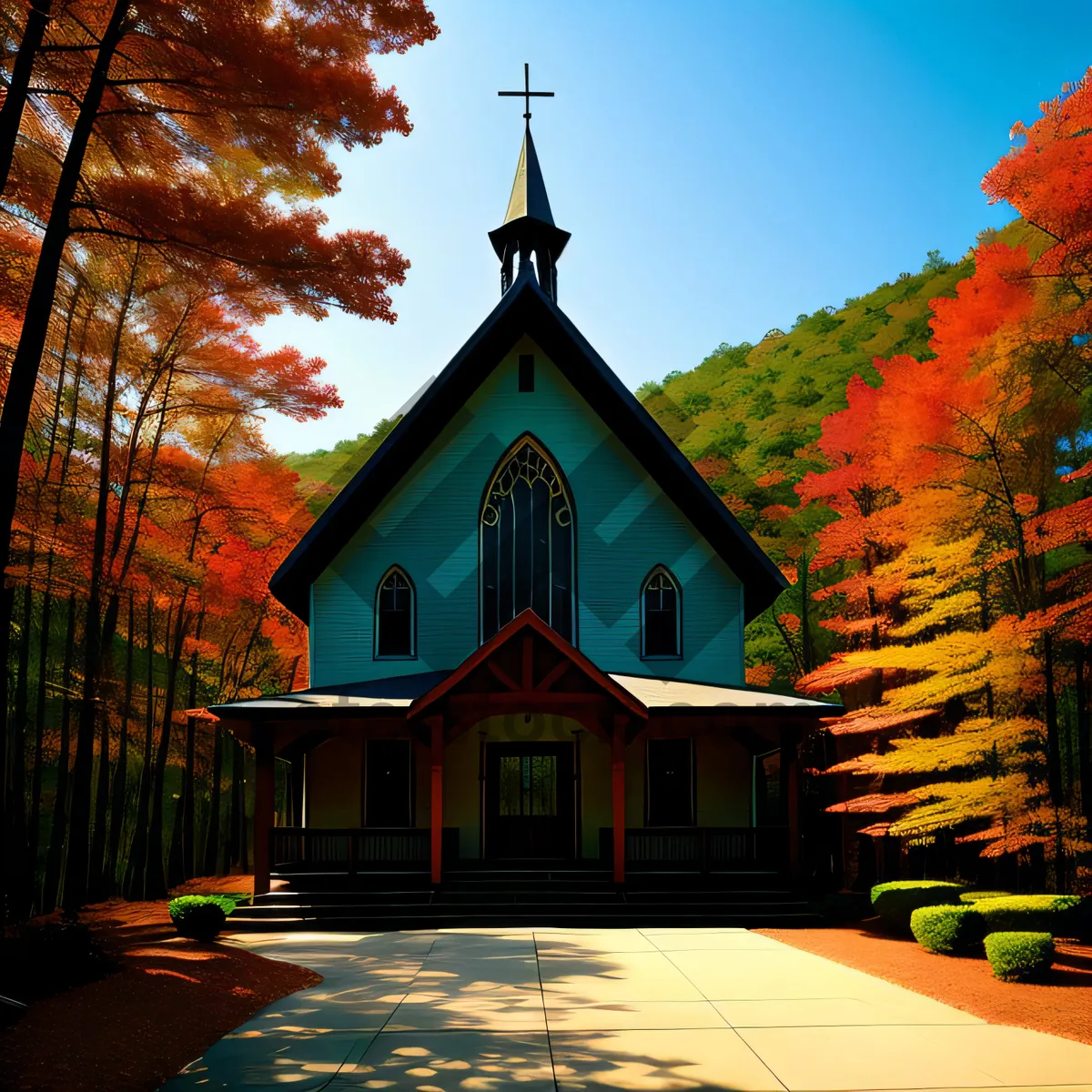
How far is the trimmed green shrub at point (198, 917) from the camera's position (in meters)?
12.3

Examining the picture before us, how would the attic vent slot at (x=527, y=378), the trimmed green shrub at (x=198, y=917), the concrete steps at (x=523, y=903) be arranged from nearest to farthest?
the trimmed green shrub at (x=198, y=917) → the concrete steps at (x=523, y=903) → the attic vent slot at (x=527, y=378)

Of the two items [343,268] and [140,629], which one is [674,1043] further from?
[140,629]

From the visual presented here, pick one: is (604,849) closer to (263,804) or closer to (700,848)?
(700,848)

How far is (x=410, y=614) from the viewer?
2000 cm

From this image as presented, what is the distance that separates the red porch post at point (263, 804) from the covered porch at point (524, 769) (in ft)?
0.10

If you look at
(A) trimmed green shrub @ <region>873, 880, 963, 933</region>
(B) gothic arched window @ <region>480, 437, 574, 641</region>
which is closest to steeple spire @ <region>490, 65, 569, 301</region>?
(B) gothic arched window @ <region>480, 437, 574, 641</region>

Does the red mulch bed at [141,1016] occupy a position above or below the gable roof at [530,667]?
below

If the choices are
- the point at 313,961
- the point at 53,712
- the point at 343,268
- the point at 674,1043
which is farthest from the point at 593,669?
the point at 53,712

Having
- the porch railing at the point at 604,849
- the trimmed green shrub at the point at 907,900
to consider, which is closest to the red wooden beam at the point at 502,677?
the porch railing at the point at 604,849

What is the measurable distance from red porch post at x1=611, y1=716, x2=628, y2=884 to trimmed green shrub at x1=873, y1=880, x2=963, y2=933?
3.80m

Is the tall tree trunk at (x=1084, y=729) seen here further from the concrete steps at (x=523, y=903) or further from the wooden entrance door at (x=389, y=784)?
the wooden entrance door at (x=389, y=784)

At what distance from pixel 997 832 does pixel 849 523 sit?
855cm

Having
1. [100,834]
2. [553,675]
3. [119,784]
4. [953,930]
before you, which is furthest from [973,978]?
[119,784]

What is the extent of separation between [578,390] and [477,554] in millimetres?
3876
